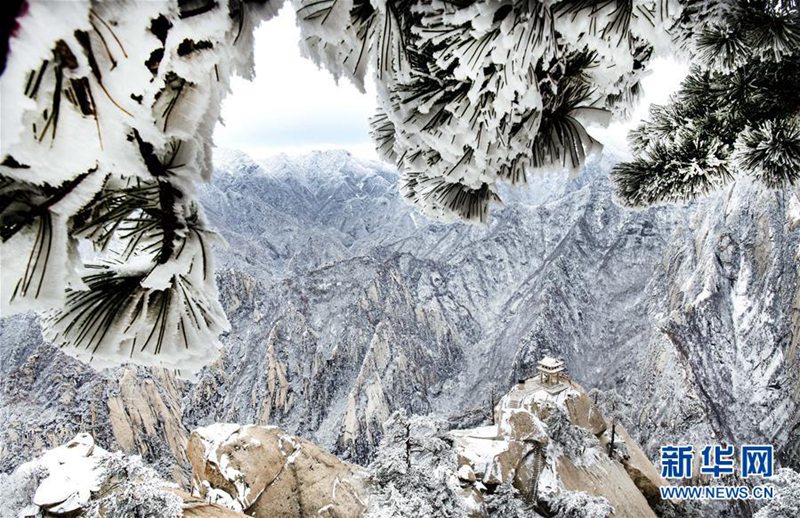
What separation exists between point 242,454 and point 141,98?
11053 millimetres

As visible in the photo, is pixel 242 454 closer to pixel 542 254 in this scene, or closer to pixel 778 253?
pixel 778 253

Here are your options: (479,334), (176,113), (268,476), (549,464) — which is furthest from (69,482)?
(479,334)

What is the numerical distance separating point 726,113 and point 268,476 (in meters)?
10.6

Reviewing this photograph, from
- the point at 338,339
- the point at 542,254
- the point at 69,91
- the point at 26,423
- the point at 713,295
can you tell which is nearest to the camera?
the point at 69,91

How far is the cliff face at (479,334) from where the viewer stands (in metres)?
32.3

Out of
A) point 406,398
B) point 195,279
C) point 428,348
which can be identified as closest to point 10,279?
point 195,279

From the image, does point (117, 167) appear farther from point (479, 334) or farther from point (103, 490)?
point (479, 334)

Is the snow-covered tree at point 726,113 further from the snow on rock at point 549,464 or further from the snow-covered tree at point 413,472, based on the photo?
the snow on rock at point 549,464

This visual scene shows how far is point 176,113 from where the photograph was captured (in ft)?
2.42

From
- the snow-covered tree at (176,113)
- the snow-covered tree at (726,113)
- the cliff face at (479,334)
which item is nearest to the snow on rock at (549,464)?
the cliff face at (479,334)

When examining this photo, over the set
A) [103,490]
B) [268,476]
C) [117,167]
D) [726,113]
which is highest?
[726,113]

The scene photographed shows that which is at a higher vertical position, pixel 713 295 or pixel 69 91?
pixel 713 295

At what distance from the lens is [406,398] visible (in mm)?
47688

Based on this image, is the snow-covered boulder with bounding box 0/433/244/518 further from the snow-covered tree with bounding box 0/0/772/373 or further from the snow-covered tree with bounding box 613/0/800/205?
the snow-covered tree with bounding box 613/0/800/205
